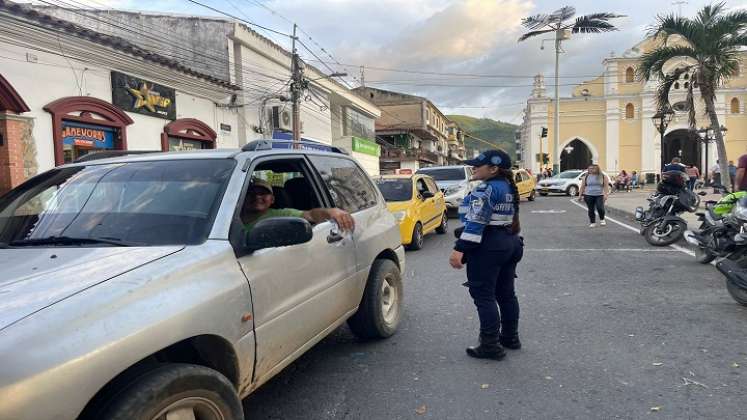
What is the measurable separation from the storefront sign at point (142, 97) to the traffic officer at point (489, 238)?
1000cm

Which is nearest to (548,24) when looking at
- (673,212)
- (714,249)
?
(673,212)

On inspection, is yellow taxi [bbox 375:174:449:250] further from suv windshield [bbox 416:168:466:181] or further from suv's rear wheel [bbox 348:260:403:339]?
suv windshield [bbox 416:168:466:181]

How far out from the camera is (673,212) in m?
9.20

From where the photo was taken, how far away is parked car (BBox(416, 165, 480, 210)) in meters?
14.8

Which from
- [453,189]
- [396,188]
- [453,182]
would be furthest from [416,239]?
[453,182]

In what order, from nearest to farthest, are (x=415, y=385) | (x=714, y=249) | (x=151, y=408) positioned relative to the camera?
1. (x=151, y=408)
2. (x=415, y=385)
3. (x=714, y=249)

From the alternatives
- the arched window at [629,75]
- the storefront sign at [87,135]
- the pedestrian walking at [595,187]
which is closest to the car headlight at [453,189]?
the pedestrian walking at [595,187]

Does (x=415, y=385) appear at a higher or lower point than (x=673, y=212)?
lower

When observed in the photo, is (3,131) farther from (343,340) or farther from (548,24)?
(548,24)

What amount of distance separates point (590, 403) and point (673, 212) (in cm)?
724

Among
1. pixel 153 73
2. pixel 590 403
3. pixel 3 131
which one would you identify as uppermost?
pixel 153 73

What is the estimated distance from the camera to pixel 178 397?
80.0 inches

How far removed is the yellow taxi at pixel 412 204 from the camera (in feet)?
30.2

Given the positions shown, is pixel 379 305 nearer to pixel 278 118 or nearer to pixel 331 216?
pixel 331 216
